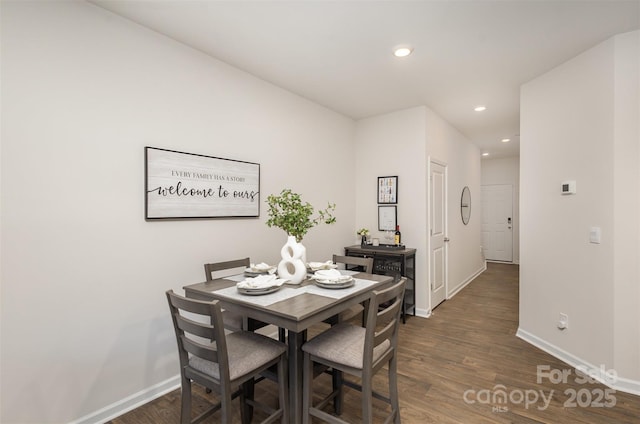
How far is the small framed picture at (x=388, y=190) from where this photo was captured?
4090mm

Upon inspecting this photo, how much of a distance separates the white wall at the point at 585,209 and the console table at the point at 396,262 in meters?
1.17

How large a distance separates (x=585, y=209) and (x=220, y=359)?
302 cm

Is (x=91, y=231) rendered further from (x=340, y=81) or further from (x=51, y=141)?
(x=340, y=81)

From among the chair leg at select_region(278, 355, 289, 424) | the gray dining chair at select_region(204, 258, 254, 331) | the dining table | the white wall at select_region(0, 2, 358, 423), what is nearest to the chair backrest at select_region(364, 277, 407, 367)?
the dining table

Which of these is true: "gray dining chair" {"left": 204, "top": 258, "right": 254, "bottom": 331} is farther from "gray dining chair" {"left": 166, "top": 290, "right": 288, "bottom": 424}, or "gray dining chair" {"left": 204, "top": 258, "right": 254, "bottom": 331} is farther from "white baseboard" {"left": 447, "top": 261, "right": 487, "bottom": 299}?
"white baseboard" {"left": 447, "top": 261, "right": 487, "bottom": 299}

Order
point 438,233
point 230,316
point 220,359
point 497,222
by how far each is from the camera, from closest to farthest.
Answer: point 220,359 < point 230,316 < point 438,233 < point 497,222

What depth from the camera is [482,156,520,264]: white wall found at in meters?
7.36

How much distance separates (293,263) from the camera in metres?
2.13

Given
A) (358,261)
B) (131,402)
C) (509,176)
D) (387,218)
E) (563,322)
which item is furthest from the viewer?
(509,176)

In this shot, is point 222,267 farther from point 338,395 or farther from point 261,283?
point 338,395

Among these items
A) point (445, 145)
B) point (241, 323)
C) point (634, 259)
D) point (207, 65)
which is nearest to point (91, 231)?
point (241, 323)

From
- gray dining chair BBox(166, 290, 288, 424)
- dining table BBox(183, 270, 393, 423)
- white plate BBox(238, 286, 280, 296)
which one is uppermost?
white plate BBox(238, 286, 280, 296)

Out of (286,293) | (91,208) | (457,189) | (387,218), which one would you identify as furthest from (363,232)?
(91,208)

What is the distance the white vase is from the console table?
1866 mm
